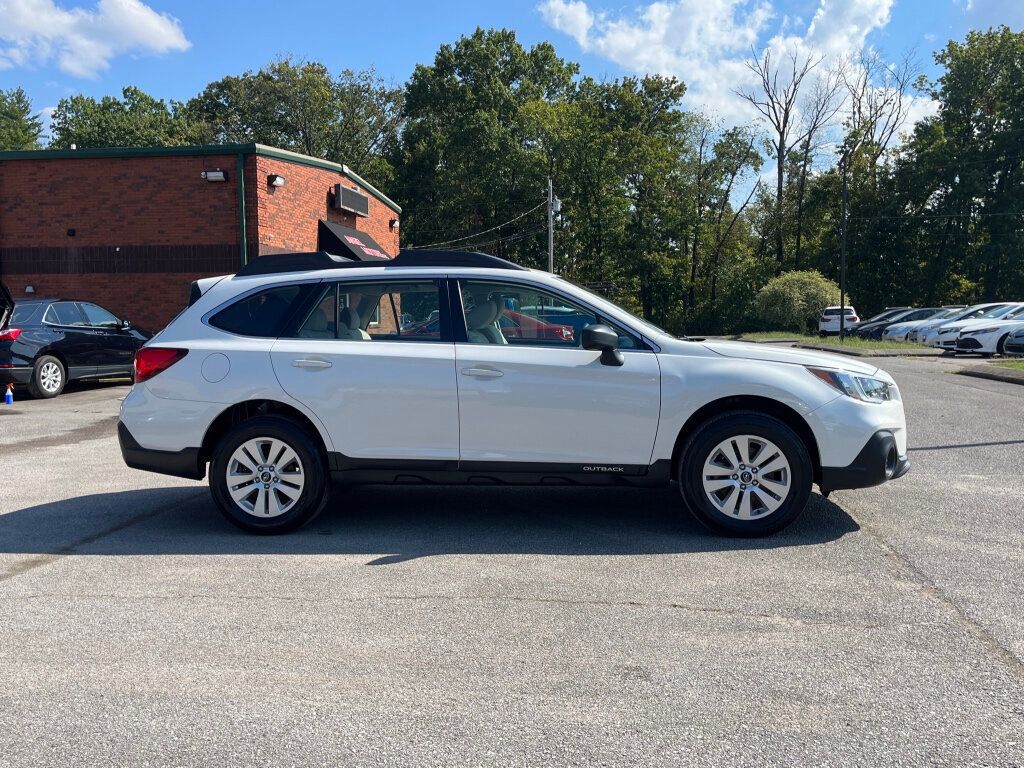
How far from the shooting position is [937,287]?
179 feet

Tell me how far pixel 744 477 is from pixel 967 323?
80.8ft

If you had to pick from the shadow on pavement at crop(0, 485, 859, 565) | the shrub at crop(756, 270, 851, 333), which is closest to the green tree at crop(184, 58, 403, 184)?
the shrub at crop(756, 270, 851, 333)

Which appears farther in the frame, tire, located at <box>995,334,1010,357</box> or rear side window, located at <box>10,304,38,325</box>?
tire, located at <box>995,334,1010,357</box>

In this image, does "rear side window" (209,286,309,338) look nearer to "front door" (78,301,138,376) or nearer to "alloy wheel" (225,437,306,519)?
"alloy wheel" (225,437,306,519)

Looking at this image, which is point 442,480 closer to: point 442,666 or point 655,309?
point 442,666

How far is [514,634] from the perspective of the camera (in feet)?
13.3

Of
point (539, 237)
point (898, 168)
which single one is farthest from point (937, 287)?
point (539, 237)

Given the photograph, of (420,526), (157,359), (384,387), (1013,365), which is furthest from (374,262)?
(1013,365)

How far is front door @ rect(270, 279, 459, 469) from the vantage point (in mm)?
5727

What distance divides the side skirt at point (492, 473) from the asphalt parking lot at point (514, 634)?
1.20 ft

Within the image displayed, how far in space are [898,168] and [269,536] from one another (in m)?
57.5

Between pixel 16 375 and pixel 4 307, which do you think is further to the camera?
pixel 4 307

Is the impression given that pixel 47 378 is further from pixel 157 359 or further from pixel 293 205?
pixel 157 359

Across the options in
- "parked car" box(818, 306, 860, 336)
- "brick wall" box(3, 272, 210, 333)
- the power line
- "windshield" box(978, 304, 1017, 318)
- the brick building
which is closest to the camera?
the brick building
